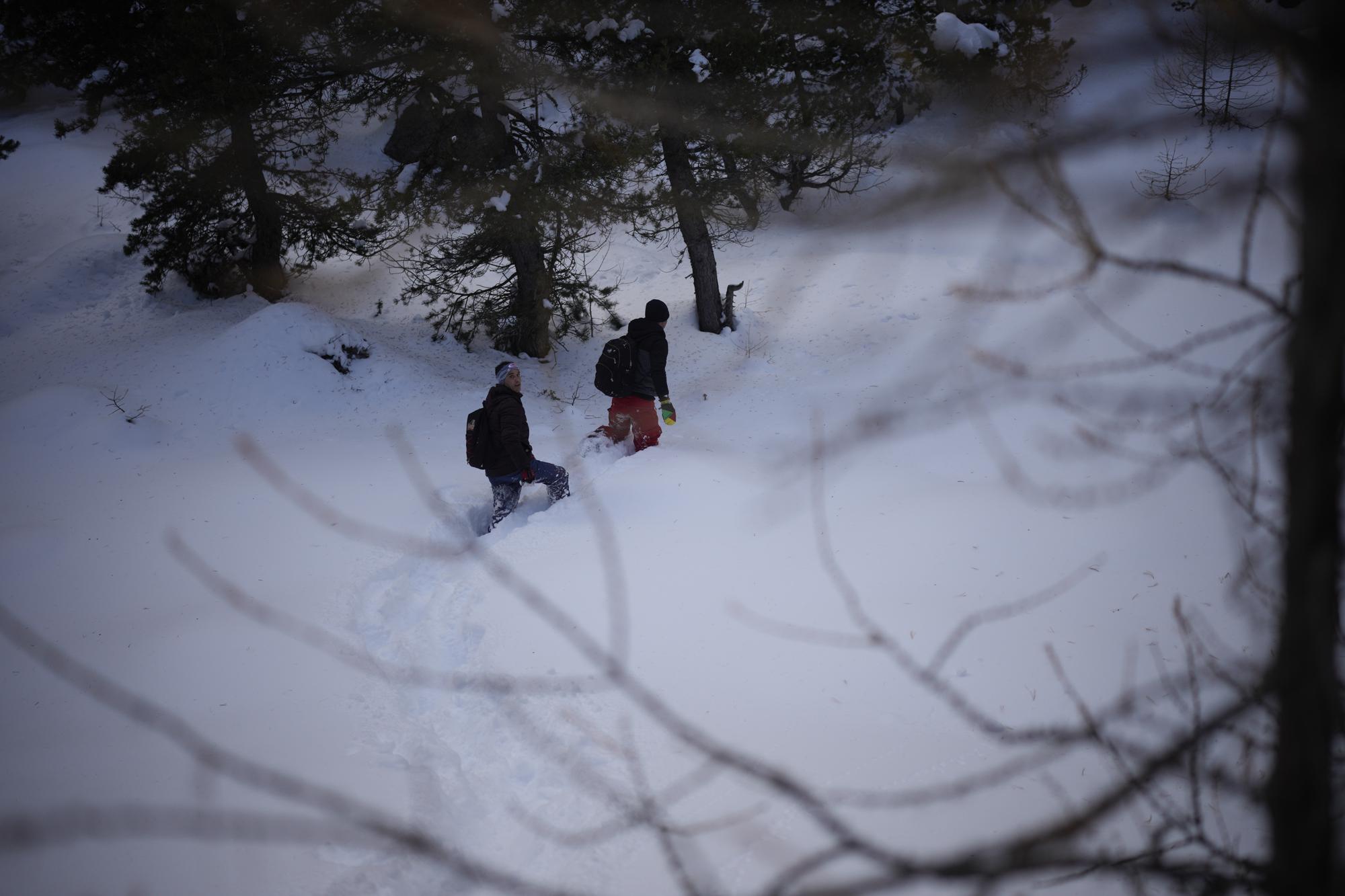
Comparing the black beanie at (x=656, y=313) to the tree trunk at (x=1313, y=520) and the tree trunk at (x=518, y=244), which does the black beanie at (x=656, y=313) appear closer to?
the tree trunk at (x=518, y=244)

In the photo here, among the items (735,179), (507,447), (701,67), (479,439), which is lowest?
(479,439)

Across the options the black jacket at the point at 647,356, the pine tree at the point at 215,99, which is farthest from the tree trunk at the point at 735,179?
the pine tree at the point at 215,99

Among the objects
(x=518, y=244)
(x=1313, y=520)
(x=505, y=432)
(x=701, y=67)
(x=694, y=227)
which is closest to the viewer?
(x=1313, y=520)

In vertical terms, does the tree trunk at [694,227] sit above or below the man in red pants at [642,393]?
above

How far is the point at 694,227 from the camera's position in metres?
10.1

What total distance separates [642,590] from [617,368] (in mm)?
2659

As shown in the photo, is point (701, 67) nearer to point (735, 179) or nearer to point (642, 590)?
point (735, 179)

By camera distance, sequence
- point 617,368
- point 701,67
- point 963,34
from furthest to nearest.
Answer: point 701,67 < point 963,34 < point 617,368

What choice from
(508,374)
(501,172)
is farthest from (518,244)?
(508,374)

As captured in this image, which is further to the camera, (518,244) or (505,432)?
(518,244)

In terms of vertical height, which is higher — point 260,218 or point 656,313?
point 656,313

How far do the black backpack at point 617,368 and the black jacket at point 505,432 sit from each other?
1070 millimetres

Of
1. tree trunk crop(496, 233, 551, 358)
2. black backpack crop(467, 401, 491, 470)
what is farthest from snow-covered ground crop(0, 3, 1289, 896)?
tree trunk crop(496, 233, 551, 358)

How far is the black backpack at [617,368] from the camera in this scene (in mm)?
6559
